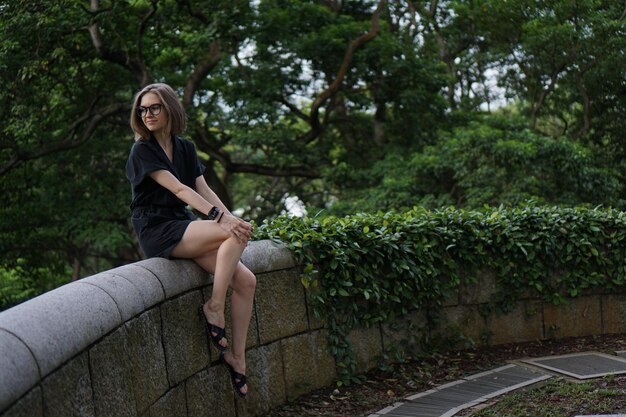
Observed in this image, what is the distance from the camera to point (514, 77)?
1609 cm

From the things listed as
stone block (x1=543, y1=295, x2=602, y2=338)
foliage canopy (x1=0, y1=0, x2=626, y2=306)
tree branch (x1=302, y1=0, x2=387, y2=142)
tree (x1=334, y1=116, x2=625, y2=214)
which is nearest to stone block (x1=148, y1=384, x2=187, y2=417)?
stone block (x1=543, y1=295, x2=602, y2=338)

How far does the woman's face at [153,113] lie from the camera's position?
404cm

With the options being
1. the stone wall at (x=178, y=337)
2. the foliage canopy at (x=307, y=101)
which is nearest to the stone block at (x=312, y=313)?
the stone wall at (x=178, y=337)

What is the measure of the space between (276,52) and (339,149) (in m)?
2.69

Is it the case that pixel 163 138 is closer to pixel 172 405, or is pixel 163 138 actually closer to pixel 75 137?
pixel 172 405

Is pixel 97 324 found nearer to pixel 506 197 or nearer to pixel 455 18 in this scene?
pixel 506 197

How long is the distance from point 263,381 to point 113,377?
1916 millimetres

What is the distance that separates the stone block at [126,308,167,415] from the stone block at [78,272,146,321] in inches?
2.2

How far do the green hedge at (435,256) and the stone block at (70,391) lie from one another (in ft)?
8.30

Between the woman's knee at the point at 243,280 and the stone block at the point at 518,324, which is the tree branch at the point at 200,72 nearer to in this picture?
the stone block at the point at 518,324

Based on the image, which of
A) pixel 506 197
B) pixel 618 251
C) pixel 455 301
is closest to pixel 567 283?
pixel 618 251

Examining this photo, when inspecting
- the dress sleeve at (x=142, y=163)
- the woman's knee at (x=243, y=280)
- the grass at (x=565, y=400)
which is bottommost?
the grass at (x=565, y=400)

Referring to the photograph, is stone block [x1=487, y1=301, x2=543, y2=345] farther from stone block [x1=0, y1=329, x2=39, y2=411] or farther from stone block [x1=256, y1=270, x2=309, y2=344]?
stone block [x1=0, y1=329, x2=39, y2=411]

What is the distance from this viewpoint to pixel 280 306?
497cm
